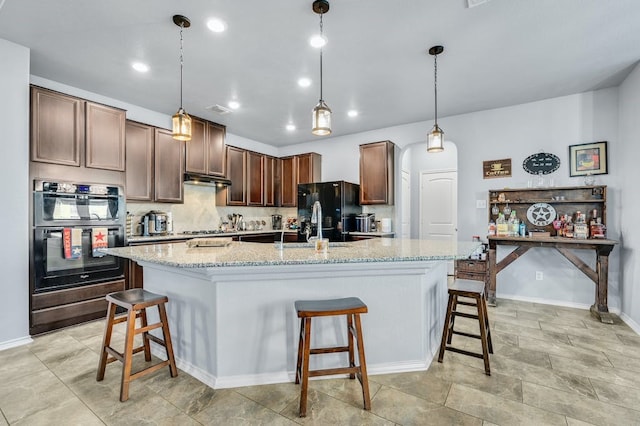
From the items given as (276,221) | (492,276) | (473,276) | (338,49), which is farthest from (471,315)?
(276,221)

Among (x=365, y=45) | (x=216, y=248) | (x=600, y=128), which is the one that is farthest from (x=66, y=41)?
(x=600, y=128)

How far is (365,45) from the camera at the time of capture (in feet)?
8.87

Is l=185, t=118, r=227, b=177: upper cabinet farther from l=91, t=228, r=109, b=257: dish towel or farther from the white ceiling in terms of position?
l=91, t=228, r=109, b=257: dish towel

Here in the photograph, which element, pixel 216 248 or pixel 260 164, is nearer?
pixel 216 248

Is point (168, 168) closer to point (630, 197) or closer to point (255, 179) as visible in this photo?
point (255, 179)

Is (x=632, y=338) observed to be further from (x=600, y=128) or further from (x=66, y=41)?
(x=66, y=41)

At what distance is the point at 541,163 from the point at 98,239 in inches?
210

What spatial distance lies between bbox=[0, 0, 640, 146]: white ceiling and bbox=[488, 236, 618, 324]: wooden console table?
179 cm

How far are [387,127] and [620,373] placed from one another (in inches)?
160

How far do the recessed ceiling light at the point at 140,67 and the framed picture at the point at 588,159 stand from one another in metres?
4.94

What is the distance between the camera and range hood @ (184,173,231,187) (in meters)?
4.47

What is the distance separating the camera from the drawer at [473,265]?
3.88 m

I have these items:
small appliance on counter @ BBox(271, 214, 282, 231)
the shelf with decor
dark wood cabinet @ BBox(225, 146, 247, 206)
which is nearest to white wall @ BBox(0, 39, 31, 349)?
dark wood cabinet @ BBox(225, 146, 247, 206)

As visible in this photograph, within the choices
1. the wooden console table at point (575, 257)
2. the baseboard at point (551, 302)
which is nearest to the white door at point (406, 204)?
the wooden console table at point (575, 257)
